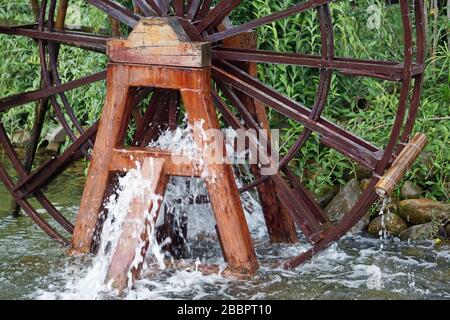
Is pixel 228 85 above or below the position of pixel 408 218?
above

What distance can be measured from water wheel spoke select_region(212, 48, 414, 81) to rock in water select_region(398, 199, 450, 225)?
158cm

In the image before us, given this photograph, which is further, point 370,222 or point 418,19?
point 370,222

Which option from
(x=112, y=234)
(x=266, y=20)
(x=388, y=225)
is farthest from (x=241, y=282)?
(x=388, y=225)

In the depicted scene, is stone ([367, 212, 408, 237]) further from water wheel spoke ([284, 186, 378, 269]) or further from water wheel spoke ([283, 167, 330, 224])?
water wheel spoke ([284, 186, 378, 269])

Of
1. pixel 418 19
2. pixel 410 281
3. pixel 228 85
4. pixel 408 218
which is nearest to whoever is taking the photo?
pixel 418 19

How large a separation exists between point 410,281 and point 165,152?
179 cm

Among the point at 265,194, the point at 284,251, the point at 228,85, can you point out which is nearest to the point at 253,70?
the point at 228,85

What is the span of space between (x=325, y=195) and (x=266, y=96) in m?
1.85

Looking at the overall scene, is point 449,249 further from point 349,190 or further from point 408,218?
point 349,190

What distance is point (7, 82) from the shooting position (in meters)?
9.68

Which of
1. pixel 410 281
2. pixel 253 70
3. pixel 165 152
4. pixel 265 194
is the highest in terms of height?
pixel 253 70

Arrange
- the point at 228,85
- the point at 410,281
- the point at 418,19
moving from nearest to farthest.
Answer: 1. the point at 418,19
2. the point at 410,281
3. the point at 228,85

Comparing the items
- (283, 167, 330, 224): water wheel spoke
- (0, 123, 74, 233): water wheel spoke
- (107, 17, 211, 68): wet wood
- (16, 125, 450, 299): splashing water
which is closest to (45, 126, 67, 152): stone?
(0, 123, 74, 233): water wheel spoke

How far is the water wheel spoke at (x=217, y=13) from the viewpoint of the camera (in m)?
5.86
